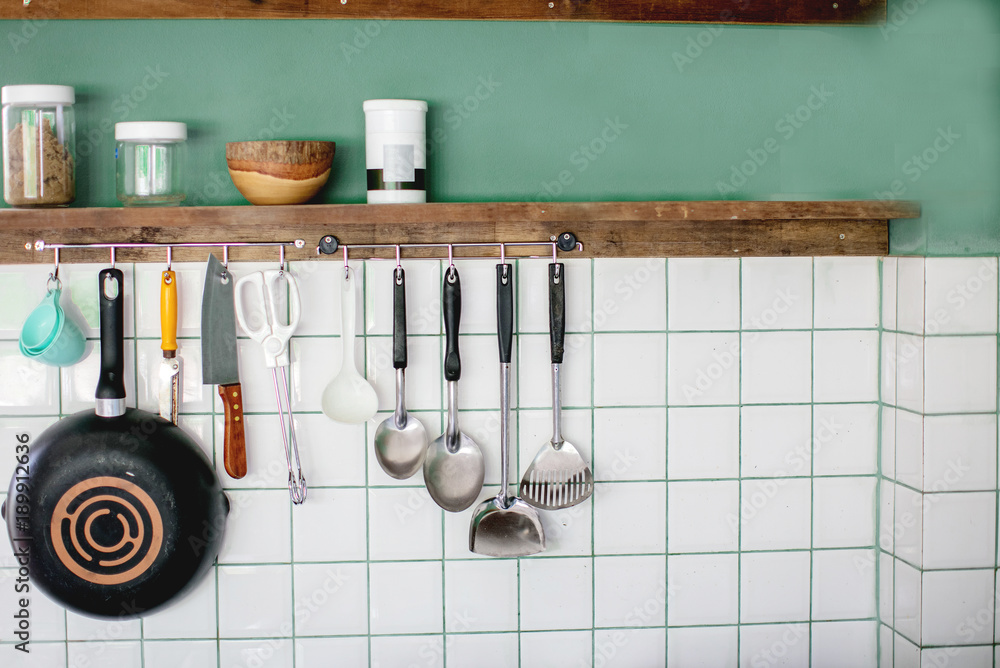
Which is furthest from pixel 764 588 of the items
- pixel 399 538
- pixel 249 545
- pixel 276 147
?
pixel 276 147

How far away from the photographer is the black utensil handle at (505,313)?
1342mm

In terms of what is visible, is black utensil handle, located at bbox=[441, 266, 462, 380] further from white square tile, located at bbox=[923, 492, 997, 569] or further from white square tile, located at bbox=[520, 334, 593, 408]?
white square tile, located at bbox=[923, 492, 997, 569]

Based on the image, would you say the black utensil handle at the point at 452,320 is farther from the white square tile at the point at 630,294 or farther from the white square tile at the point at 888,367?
the white square tile at the point at 888,367

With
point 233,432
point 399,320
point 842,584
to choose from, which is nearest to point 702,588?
point 842,584

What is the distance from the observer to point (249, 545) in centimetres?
139

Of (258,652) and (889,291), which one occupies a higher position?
(889,291)

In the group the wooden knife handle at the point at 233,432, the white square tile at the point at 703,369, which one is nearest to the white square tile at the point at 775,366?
the white square tile at the point at 703,369

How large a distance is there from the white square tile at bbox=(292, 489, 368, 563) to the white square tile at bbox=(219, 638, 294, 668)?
14 cm

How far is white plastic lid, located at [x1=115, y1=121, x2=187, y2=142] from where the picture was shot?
1261 millimetres

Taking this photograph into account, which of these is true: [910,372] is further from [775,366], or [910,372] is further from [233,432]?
[233,432]

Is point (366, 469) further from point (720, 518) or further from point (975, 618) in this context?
point (975, 618)

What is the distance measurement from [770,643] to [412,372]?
2.40 ft

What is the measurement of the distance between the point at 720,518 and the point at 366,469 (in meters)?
0.57

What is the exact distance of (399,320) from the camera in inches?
52.7
